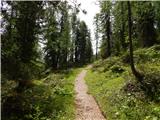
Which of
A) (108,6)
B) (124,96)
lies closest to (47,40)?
(108,6)

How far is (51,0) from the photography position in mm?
17938

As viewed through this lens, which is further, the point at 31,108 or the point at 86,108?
the point at 86,108


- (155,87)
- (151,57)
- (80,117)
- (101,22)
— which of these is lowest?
(80,117)

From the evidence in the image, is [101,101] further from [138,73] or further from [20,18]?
[20,18]

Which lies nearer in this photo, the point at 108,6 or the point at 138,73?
the point at 138,73

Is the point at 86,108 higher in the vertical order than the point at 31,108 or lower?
lower

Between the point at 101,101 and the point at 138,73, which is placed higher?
the point at 138,73

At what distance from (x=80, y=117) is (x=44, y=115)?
7.50ft

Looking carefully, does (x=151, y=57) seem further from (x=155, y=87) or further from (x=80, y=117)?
(x=80, y=117)

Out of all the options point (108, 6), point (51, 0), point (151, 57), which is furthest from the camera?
point (151, 57)

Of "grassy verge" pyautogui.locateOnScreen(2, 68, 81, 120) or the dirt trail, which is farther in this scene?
the dirt trail

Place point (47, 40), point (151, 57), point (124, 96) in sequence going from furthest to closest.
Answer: point (151, 57) → point (47, 40) → point (124, 96)

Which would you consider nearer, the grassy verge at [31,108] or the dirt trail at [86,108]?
the grassy verge at [31,108]

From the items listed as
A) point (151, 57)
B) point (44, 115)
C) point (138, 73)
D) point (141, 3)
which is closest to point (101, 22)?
Answer: point (151, 57)
